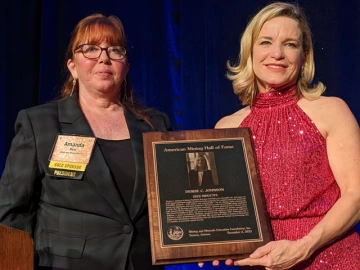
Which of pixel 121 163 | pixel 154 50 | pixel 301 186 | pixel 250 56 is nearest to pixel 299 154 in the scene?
pixel 301 186

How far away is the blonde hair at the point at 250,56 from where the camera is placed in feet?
7.15

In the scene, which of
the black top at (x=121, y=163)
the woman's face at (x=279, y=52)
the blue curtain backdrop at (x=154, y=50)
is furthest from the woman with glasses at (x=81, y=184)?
the blue curtain backdrop at (x=154, y=50)

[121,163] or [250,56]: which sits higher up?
[250,56]

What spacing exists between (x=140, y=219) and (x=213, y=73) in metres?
1.42

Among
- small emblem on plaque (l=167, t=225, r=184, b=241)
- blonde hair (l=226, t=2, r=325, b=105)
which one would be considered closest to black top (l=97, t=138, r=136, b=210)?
small emblem on plaque (l=167, t=225, r=184, b=241)

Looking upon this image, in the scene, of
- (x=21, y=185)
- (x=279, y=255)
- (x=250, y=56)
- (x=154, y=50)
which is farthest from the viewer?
(x=154, y=50)

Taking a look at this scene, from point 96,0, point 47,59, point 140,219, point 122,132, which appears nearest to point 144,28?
point 96,0

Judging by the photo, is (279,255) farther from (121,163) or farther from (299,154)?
(121,163)

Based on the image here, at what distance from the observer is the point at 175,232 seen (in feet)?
6.10

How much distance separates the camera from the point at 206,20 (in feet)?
10.8

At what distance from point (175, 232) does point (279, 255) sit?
34 centimetres

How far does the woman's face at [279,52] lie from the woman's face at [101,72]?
0.53 meters

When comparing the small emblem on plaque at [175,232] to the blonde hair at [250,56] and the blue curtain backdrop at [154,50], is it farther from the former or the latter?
the blue curtain backdrop at [154,50]

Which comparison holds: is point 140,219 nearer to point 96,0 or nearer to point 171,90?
point 171,90
